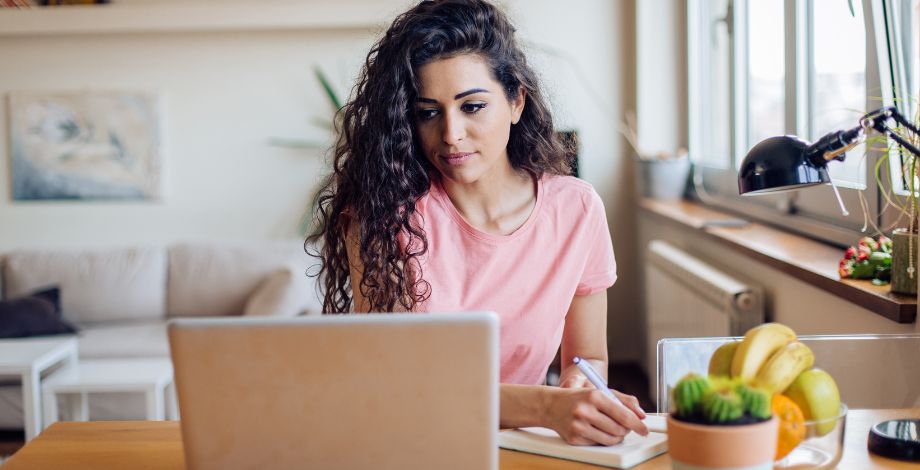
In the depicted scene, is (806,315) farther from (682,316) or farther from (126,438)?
(126,438)

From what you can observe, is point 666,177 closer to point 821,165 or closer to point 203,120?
point 203,120

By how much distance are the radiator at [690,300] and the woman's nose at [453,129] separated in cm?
135

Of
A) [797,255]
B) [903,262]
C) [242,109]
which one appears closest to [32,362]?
[242,109]

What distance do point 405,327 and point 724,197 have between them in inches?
116

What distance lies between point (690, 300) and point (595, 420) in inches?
82.5

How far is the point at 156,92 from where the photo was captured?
4496mm

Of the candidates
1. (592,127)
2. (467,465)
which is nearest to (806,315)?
(467,465)

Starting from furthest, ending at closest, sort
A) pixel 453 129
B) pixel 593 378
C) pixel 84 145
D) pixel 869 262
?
pixel 84 145
pixel 869 262
pixel 453 129
pixel 593 378

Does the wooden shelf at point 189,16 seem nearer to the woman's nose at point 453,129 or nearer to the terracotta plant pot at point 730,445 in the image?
the woman's nose at point 453,129

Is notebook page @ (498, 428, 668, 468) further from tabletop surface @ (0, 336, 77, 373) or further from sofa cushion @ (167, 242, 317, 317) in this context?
sofa cushion @ (167, 242, 317, 317)

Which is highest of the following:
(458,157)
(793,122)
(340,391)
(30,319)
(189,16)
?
(189,16)

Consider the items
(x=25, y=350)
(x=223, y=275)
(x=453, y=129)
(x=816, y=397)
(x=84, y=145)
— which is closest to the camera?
(x=816, y=397)

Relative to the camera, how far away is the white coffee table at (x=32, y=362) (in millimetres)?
3203

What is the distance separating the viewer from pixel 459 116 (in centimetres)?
159
